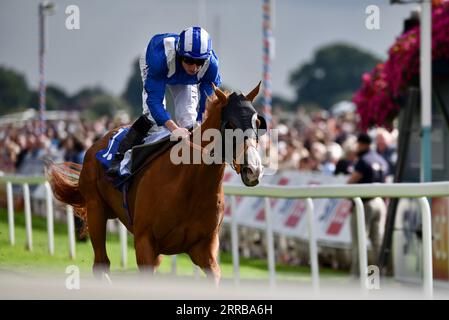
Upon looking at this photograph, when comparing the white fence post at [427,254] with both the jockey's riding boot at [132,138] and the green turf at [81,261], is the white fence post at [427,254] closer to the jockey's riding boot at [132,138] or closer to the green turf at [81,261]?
the jockey's riding boot at [132,138]

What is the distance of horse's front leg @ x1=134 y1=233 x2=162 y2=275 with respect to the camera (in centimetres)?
596

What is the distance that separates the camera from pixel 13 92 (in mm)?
36375

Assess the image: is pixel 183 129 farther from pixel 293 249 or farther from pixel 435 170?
pixel 293 249

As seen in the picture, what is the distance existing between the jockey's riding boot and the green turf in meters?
2.06

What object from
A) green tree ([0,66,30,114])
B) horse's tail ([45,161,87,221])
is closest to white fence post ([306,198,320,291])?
horse's tail ([45,161,87,221])

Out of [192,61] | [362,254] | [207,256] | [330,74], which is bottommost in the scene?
[362,254]

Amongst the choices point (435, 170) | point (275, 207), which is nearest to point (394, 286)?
point (435, 170)

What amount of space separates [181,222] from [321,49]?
98.3 metres

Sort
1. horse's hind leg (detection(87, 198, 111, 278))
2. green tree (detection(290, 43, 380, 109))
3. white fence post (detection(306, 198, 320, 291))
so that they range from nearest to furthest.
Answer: horse's hind leg (detection(87, 198, 111, 278)) → white fence post (detection(306, 198, 320, 291)) → green tree (detection(290, 43, 380, 109))

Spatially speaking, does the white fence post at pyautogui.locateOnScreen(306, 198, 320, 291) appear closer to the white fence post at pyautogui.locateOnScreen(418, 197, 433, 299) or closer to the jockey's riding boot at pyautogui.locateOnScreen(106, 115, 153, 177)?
the white fence post at pyautogui.locateOnScreen(418, 197, 433, 299)

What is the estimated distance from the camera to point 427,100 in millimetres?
9047

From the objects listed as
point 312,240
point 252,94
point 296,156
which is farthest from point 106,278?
point 296,156

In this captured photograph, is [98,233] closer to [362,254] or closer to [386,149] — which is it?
[362,254]

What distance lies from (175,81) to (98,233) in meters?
1.25
